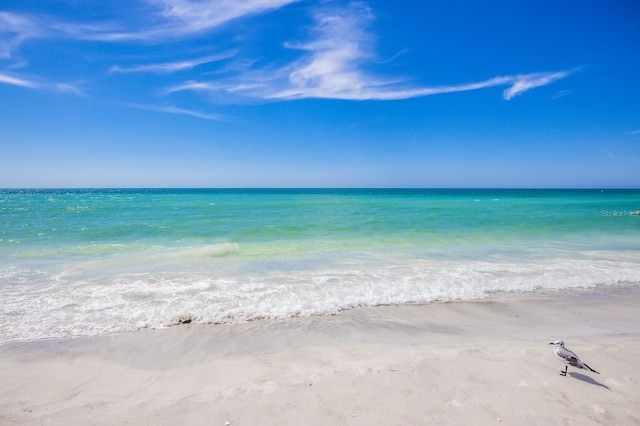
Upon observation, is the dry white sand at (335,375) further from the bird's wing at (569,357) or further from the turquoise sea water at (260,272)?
the turquoise sea water at (260,272)

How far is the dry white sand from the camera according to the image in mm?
3385

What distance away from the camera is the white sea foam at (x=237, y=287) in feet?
19.9

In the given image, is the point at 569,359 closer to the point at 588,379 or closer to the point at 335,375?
the point at 588,379

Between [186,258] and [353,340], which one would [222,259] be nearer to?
[186,258]

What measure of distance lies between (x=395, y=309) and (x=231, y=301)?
3662 mm

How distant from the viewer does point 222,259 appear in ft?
36.2

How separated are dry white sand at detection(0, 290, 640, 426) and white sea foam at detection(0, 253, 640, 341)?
1.96 feet

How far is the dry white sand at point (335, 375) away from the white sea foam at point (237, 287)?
0.60 meters

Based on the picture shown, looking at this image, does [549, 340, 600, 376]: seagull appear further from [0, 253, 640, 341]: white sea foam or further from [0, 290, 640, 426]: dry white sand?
[0, 253, 640, 341]: white sea foam

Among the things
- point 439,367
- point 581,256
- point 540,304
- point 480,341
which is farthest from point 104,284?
point 581,256

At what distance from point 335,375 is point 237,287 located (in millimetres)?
4435

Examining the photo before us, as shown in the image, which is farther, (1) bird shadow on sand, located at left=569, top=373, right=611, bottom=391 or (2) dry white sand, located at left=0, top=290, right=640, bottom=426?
(1) bird shadow on sand, located at left=569, top=373, right=611, bottom=391

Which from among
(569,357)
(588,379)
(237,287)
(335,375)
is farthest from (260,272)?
(588,379)

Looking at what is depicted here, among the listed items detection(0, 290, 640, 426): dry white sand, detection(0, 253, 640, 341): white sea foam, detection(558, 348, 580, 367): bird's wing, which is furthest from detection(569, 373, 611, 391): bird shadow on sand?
detection(0, 253, 640, 341): white sea foam
